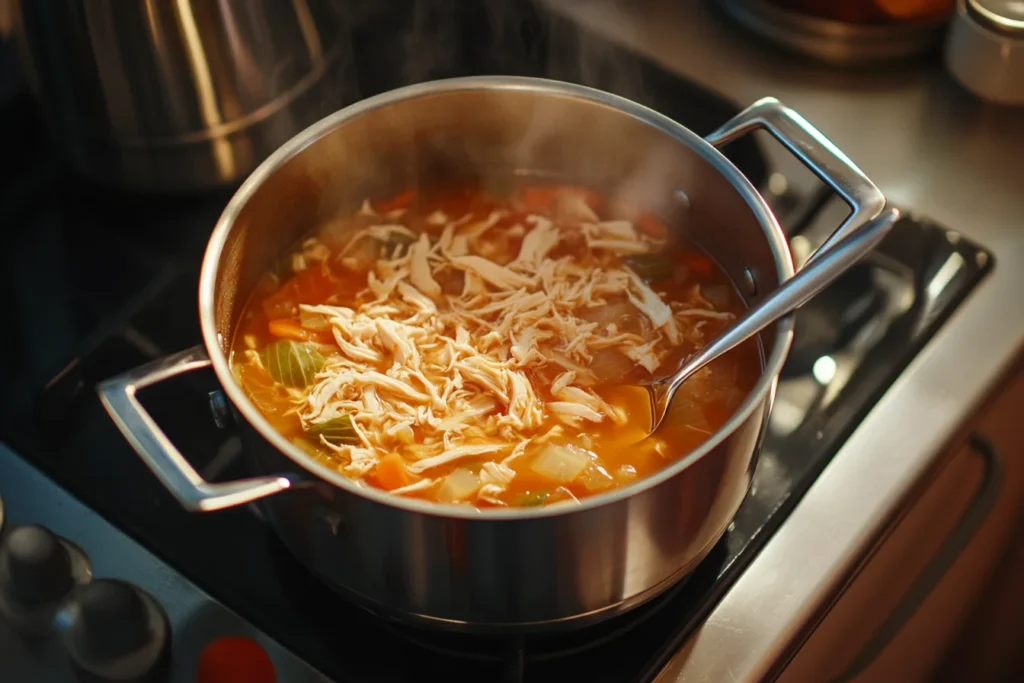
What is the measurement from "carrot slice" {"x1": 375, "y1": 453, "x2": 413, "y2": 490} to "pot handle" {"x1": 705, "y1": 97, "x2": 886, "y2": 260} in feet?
1.32

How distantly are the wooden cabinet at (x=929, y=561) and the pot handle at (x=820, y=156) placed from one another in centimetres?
24

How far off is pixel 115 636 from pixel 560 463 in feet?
1.28

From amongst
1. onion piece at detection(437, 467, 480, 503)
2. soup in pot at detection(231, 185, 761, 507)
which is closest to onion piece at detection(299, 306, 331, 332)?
soup in pot at detection(231, 185, 761, 507)

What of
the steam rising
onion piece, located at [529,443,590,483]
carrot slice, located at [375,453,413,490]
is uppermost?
the steam rising

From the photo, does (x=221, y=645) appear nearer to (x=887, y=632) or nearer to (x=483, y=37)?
(x=887, y=632)

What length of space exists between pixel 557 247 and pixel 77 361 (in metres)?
0.52

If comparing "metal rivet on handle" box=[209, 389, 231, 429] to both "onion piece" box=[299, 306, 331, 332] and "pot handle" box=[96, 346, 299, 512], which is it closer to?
"pot handle" box=[96, 346, 299, 512]

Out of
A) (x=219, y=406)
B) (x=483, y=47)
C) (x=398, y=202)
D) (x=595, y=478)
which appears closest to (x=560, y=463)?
(x=595, y=478)

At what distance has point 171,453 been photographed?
78cm

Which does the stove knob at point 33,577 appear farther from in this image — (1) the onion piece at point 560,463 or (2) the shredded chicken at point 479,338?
(1) the onion piece at point 560,463

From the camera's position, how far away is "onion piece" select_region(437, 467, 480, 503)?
95 cm

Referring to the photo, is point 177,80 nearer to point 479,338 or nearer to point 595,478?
point 479,338

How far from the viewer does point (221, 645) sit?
2.93 ft

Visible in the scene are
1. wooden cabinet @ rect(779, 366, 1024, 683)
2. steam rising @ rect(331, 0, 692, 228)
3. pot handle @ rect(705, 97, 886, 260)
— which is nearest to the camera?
pot handle @ rect(705, 97, 886, 260)
